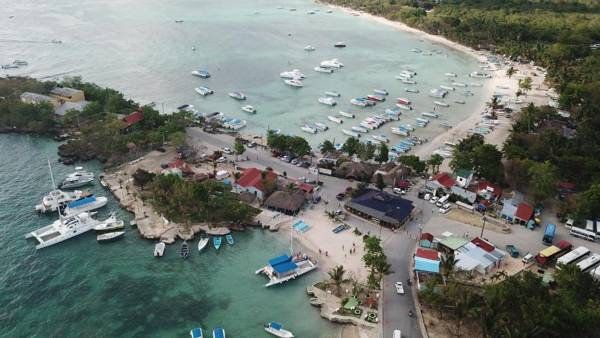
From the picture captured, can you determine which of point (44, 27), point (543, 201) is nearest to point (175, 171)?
point (543, 201)

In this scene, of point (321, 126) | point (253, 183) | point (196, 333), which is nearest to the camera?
point (196, 333)

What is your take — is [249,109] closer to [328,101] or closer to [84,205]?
[328,101]

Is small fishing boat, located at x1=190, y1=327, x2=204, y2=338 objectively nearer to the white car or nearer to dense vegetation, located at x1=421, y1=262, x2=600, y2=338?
the white car

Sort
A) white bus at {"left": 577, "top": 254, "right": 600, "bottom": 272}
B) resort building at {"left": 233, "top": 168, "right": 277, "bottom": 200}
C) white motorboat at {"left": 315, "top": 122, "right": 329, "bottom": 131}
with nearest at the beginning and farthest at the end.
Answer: white bus at {"left": 577, "top": 254, "right": 600, "bottom": 272} → resort building at {"left": 233, "top": 168, "right": 277, "bottom": 200} → white motorboat at {"left": 315, "top": 122, "right": 329, "bottom": 131}

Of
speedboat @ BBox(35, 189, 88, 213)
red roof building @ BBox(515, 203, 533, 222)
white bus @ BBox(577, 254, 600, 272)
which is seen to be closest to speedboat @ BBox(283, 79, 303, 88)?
speedboat @ BBox(35, 189, 88, 213)

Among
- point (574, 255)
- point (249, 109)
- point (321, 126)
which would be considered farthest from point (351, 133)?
point (574, 255)
